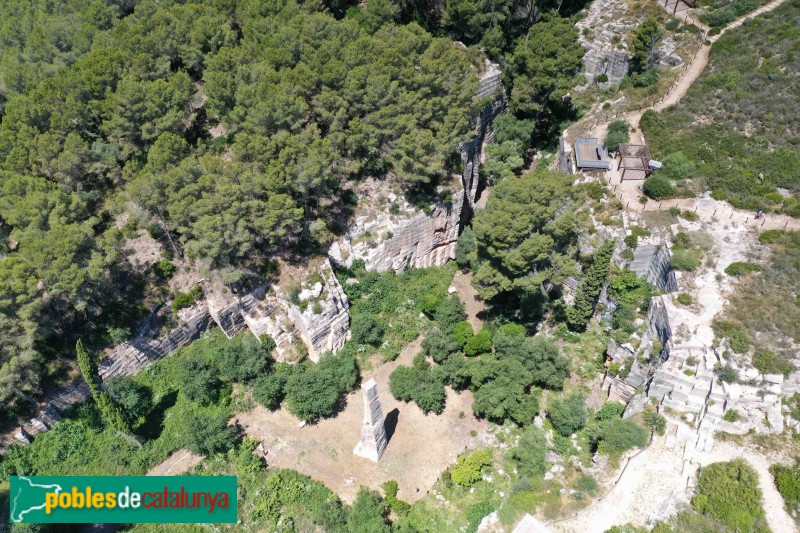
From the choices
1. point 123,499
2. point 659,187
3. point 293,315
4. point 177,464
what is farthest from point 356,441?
point 659,187

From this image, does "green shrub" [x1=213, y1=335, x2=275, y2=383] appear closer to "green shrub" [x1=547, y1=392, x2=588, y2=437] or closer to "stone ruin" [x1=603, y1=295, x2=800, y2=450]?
Answer: "green shrub" [x1=547, y1=392, x2=588, y2=437]

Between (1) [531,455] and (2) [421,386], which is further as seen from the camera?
(2) [421,386]

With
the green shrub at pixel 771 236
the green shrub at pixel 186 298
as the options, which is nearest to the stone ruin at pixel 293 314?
the green shrub at pixel 186 298

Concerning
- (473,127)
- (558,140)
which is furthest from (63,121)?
(558,140)

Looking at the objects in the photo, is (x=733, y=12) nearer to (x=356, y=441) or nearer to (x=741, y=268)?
(x=741, y=268)

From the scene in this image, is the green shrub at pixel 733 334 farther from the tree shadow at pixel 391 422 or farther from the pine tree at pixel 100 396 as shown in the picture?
the pine tree at pixel 100 396
